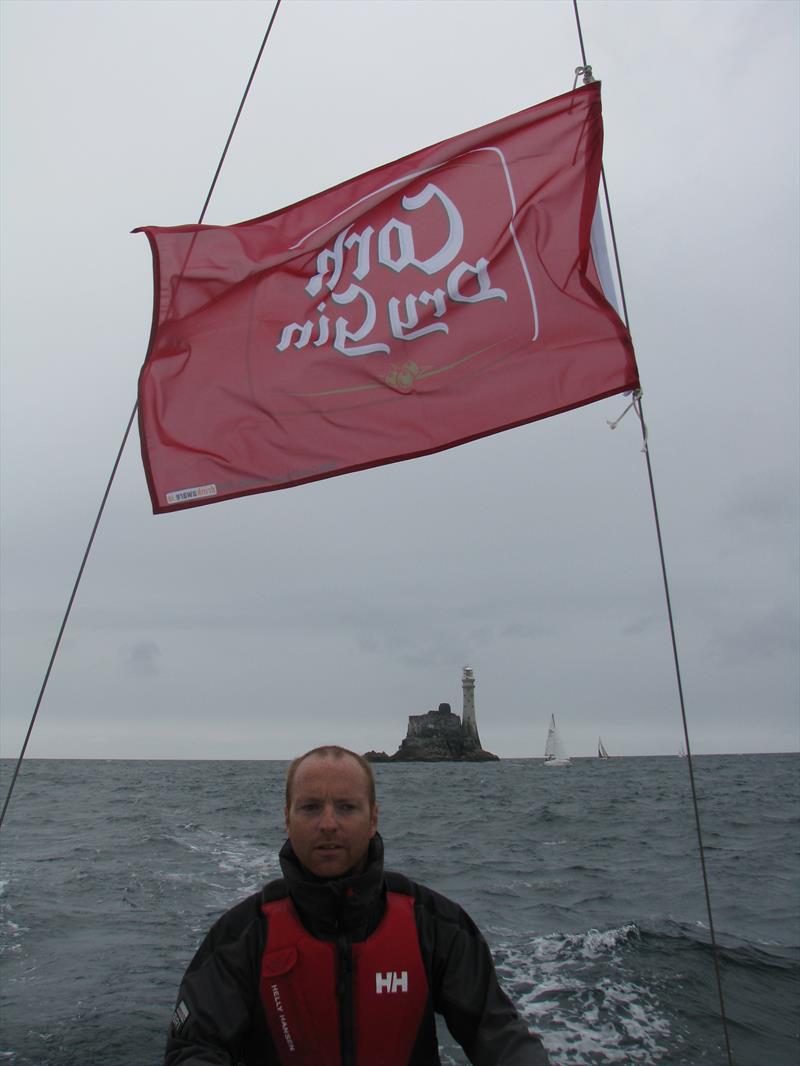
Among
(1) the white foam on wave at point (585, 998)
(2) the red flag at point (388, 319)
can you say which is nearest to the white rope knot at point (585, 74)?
(2) the red flag at point (388, 319)

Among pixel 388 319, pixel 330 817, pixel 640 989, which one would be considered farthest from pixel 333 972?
pixel 640 989

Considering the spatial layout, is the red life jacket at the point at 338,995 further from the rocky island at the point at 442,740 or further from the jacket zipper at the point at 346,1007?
the rocky island at the point at 442,740

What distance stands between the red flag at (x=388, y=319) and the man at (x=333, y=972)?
88.2 inches

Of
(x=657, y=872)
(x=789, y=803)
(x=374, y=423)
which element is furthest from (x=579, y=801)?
(x=374, y=423)

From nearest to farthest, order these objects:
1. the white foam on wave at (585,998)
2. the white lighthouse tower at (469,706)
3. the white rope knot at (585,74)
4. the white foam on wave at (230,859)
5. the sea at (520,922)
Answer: the white rope knot at (585,74), the white foam on wave at (585,998), the sea at (520,922), the white foam on wave at (230,859), the white lighthouse tower at (469,706)

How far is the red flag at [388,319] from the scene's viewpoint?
4.32m

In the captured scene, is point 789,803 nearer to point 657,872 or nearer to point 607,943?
point 657,872

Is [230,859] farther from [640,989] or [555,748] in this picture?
[555,748]

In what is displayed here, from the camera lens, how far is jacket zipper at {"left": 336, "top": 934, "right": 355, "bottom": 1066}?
240cm

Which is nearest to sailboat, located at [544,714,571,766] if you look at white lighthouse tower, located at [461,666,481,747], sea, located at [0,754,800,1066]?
white lighthouse tower, located at [461,666,481,747]

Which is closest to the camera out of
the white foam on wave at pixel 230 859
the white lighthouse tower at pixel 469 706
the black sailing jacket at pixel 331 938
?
the black sailing jacket at pixel 331 938

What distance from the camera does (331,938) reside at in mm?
2447

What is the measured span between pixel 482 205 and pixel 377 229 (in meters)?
0.52

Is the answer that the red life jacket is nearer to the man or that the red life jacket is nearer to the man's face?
the man
